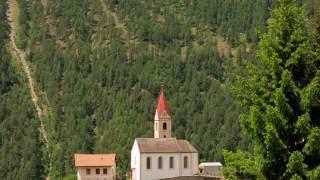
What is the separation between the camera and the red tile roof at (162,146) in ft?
293

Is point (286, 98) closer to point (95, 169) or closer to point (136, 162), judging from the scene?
point (136, 162)

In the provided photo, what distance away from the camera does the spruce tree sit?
560 inches

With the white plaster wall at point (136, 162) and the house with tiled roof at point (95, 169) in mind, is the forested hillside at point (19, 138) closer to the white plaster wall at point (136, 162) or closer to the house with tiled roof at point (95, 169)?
the house with tiled roof at point (95, 169)

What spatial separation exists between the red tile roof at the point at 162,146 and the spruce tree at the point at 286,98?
74.4m

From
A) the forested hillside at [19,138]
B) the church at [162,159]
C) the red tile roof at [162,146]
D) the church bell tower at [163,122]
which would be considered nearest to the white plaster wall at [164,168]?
the church at [162,159]

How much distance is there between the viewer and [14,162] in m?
167

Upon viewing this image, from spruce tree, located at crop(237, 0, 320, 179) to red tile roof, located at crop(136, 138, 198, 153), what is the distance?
244ft

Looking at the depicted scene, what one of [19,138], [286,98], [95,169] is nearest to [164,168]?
[95,169]

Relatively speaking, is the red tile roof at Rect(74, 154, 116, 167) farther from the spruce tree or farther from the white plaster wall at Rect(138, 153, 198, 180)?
the spruce tree

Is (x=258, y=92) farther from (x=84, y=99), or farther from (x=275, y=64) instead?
(x=84, y=99)

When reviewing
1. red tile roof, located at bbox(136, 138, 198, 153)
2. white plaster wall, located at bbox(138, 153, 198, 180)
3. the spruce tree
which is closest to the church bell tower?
red tile roof, located at bbox(136, 138, 198, 153)

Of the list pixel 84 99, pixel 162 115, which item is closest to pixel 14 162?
pixel 84 99

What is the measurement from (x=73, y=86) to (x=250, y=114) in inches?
7262

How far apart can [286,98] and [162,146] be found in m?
76.2
